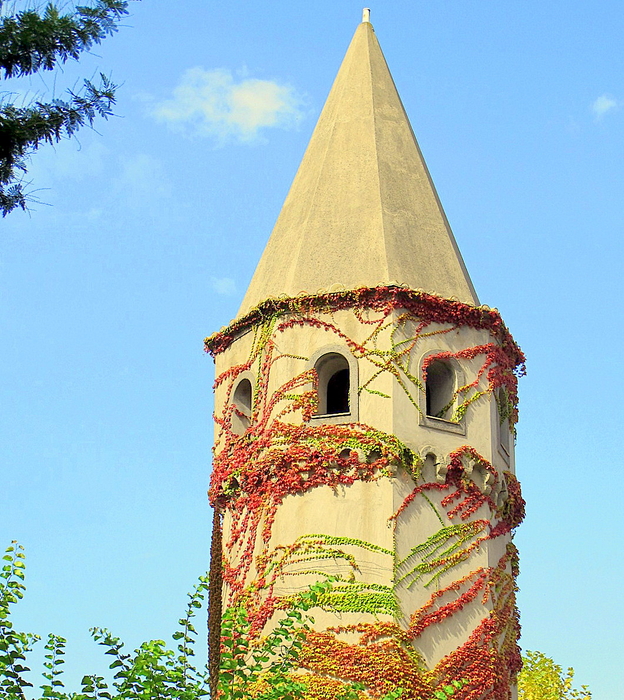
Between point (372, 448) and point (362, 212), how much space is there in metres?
5.58

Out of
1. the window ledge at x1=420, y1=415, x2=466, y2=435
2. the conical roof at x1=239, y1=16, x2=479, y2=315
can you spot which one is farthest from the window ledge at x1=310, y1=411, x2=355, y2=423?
the conical roof at x1=239, y1=16, x2=479, y2=315

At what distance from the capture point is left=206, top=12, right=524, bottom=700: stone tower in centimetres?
2766

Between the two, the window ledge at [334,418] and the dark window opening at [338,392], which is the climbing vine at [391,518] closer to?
the window ledge at [334,418]

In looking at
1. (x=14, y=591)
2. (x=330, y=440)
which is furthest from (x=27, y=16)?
(x=330, y=440)

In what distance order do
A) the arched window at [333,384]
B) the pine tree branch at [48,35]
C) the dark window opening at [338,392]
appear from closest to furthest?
the pine tree branch at [48,35] → the arched window at [333,384] → the dark window opening at [338,392]

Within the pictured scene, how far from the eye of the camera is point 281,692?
22844mm

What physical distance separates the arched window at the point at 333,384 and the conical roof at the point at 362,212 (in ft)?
4.78

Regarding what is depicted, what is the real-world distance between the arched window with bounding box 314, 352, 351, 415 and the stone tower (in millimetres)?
48

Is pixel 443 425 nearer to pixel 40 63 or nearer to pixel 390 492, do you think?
pixel 390 492

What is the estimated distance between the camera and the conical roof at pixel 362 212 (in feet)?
101

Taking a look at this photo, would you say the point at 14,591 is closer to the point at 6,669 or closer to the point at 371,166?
the point at 6,669

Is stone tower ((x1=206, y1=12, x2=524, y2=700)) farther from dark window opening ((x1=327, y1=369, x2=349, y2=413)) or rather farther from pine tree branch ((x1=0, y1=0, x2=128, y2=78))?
pine tree branch ((x1=0, y1=0, x2=128, y2=78))

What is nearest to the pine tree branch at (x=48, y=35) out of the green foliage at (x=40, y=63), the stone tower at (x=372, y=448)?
the green foliage at (x=40, y=63)

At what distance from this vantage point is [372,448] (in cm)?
2856
